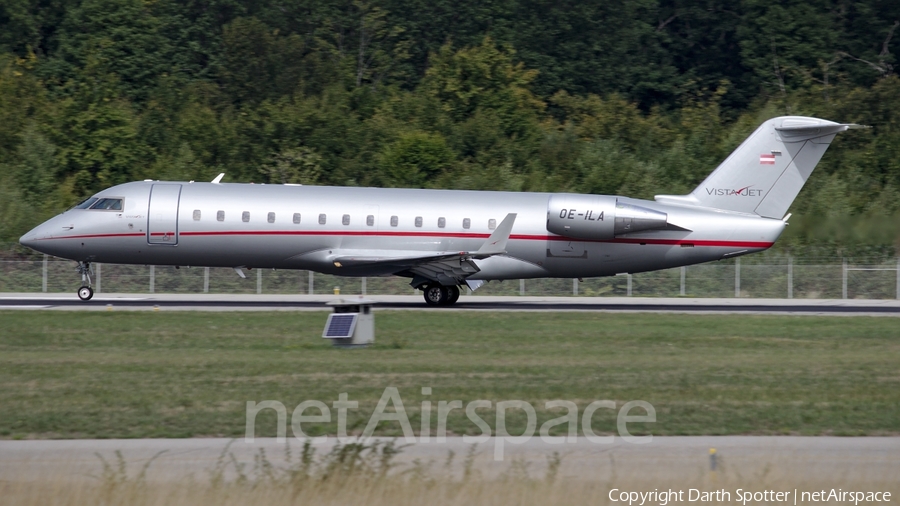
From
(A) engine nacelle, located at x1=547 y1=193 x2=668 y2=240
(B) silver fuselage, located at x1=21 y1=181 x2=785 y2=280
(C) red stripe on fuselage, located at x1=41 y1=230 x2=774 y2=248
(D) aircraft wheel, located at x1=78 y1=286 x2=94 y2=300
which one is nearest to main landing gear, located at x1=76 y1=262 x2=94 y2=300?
(D) aircraft wheel, located at x1=78 y1=286 x2=94 y2=300

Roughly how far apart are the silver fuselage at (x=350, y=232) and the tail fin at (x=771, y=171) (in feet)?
1.64

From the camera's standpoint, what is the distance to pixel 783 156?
2994cm

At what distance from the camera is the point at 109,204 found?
2933 cm

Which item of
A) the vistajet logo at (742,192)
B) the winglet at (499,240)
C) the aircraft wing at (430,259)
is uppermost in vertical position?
the vistajet logo at (742,192)

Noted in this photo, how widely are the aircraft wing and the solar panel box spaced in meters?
7.50

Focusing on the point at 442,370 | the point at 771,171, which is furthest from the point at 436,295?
the point at 442,370

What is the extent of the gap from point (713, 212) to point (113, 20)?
157ft

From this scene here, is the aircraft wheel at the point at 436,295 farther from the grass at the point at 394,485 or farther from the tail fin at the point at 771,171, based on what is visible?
the grass at the point at 394,485

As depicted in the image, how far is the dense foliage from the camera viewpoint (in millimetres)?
49219

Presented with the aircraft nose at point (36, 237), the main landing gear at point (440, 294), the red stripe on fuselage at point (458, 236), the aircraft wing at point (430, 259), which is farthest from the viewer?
the main landing gear at point (440, 294)

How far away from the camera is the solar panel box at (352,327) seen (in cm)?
2023

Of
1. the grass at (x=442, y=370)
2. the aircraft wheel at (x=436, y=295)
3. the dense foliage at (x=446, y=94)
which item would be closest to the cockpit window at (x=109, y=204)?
the grass at (x=442, y=370)
